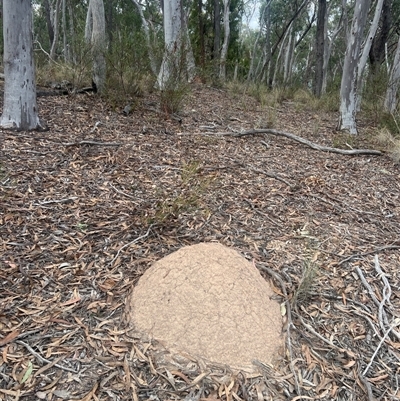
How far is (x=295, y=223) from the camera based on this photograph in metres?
2.95

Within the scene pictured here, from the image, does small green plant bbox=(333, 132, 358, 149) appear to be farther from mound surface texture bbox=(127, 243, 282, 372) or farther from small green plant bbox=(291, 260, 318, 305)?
mound surface texture bbox=(127, 243, 282, 372)

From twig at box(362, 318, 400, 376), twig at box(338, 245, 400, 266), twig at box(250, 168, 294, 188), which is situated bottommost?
twig at box(362, 318, 400, 376)

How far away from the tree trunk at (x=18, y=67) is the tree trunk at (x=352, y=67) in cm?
501

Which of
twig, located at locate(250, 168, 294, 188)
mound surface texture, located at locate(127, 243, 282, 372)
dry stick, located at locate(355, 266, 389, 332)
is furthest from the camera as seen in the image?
twig, located at locate(250, 168, 294, 188)

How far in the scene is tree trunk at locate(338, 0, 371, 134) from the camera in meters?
6.03

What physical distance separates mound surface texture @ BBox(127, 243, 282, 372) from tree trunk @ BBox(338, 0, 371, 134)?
5.24 metres

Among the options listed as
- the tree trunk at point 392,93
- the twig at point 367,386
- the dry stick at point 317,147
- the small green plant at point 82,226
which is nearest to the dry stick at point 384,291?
the twig at point 367,386

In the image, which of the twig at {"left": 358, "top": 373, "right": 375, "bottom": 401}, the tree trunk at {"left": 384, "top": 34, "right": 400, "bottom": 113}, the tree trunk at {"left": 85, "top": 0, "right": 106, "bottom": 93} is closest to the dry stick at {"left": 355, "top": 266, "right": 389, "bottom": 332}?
the twig at {"left": 358, "top": 373, "right": 375, "bottom": 401}

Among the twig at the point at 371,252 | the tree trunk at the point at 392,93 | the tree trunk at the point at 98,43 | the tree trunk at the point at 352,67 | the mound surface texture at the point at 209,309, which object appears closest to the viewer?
the mound surface texture at the point at 209,309

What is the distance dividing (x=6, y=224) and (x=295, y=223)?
214 centimetres

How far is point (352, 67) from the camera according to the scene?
627 cm

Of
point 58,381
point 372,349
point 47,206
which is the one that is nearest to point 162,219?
point 47,206

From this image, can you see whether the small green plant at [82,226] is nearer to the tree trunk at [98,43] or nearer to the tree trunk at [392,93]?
the tree trunk at [98,43]

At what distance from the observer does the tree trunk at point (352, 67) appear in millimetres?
6031
